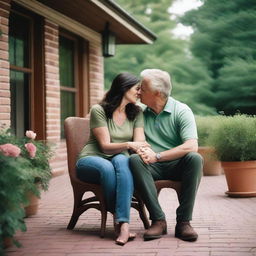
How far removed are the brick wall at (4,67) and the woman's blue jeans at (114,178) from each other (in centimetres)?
257

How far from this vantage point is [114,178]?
4.64 metres

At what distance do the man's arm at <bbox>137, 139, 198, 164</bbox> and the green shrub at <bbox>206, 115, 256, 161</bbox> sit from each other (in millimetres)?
2522

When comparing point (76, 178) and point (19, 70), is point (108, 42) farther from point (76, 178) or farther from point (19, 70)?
point (76, 178)

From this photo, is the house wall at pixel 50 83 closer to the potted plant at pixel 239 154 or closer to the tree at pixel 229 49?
the potted plant at pixel 239 154

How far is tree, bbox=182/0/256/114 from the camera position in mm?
16984

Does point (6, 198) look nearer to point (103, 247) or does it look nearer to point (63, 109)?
point (103, 247)

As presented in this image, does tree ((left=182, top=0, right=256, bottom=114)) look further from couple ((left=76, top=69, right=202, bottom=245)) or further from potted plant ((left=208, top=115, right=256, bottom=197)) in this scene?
couple ((left=76, top=69, right=202, bottom=245))

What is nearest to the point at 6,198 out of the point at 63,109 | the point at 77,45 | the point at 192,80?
the point at 63,109

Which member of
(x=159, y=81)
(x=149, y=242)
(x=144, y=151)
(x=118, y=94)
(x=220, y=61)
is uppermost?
(x=220, y=61)

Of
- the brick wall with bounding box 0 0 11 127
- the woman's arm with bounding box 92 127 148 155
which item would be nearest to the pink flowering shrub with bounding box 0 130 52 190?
the woman's arm with bounding box 92 127 148 155

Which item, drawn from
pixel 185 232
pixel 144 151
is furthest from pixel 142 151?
pixel 185 232

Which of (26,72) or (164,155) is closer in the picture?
(164,155)

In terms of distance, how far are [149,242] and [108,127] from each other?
3.33ft

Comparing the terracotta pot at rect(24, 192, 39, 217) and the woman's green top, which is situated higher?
the woman's green top
